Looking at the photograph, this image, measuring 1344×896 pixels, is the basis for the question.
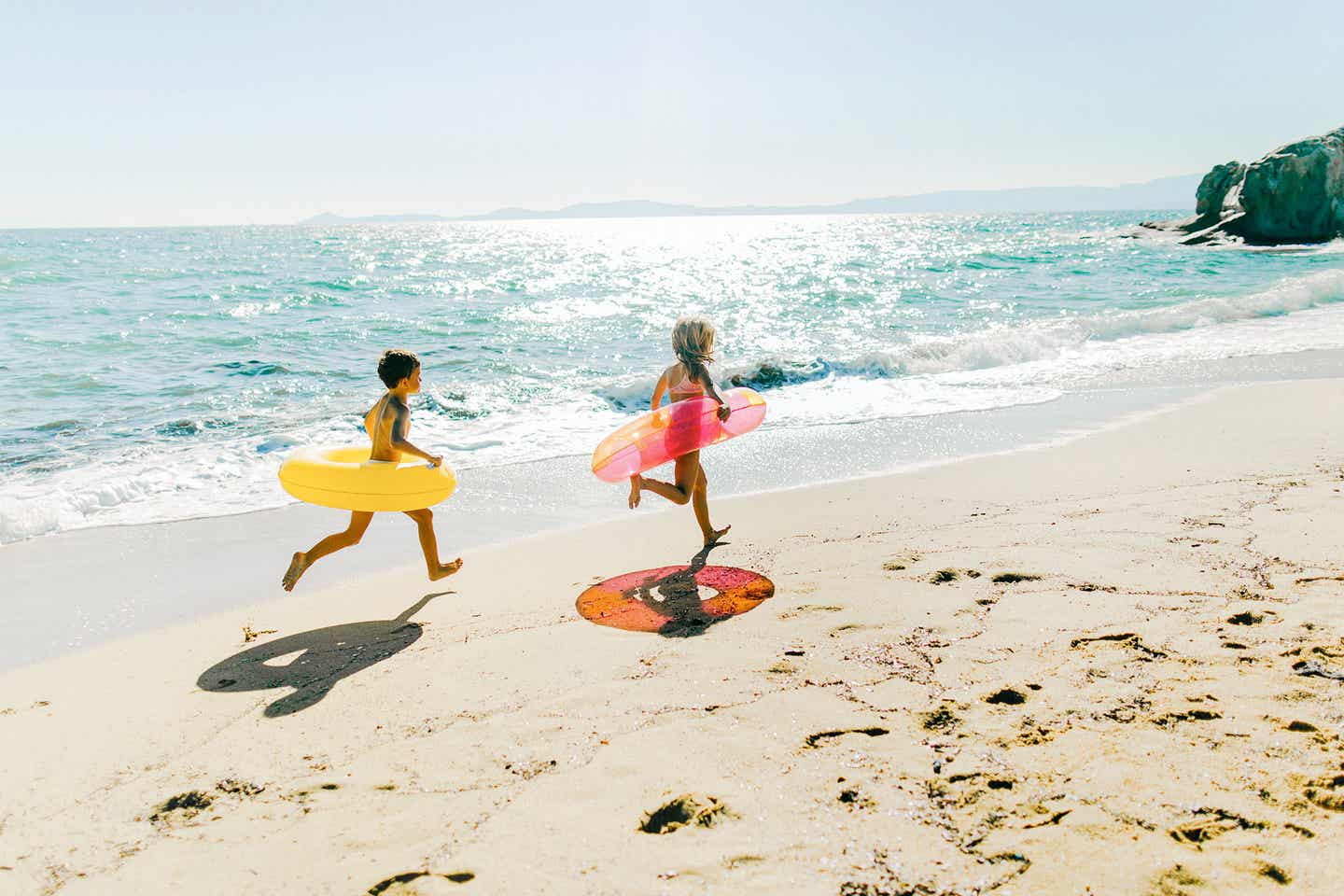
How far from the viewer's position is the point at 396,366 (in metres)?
4.52

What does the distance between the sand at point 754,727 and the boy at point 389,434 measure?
0.96 feet

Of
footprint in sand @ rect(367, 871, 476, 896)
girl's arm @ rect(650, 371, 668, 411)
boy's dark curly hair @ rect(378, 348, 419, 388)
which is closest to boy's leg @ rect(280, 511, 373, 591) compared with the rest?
boy's dark curly hair @ rect(378, 348, 419, 388)

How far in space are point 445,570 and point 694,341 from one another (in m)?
2.01

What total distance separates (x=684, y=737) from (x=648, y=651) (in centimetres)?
81

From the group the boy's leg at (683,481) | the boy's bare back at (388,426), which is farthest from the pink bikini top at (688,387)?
the boy's bare back at (388,426)

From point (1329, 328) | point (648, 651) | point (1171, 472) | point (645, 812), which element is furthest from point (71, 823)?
point (1329, 328)

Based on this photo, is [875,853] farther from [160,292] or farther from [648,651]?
[160,292]

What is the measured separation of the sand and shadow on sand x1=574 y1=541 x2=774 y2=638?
0.03 meters

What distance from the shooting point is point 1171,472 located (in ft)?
19.8

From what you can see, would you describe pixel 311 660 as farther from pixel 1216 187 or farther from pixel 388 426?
pixel 1216 187

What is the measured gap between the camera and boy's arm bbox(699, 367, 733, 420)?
16.3 feet

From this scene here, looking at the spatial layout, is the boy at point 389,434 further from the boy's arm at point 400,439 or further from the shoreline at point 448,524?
the shoreline at point 448,524

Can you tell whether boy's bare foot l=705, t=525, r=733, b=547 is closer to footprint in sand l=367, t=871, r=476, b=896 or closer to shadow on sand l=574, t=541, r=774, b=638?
shadow on sand l=574, t=541, r=774, b=638

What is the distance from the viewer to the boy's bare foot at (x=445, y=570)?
4.80 metres
